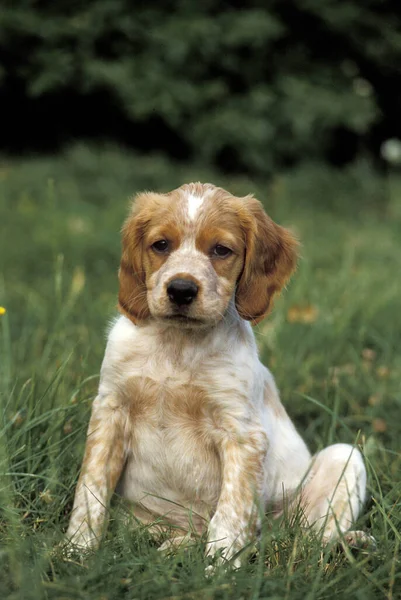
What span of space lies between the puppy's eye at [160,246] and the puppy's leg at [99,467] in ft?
2.08

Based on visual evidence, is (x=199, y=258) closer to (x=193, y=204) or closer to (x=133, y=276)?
(x=193, y=204)

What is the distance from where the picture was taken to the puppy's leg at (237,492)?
10.5 feet

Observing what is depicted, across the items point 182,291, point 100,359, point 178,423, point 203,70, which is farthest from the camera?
point 203,70

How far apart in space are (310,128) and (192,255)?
9.84 m

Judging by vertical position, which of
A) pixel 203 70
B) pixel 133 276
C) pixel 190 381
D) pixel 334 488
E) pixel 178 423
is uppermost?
pixel 203 70

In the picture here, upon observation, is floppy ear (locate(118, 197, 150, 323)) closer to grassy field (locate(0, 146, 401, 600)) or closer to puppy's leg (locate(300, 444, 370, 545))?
grassy field (locate(0, 146, 401, 600))

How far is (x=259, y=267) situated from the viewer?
3.56m

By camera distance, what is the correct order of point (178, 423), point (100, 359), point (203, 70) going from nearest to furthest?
1. point (178, 423)
2. point (100, 359)
3. point (203, 70)

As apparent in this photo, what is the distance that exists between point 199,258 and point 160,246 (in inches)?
7.7

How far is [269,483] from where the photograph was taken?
3676 millimetres

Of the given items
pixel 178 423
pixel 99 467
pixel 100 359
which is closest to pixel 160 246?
pixel 178 423

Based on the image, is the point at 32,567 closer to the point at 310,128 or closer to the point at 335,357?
the point at 335,357

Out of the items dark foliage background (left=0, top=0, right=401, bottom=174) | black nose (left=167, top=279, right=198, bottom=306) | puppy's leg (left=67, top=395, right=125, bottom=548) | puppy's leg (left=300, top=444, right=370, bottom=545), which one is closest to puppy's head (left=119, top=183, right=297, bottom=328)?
black nose (left=167, top=279, right=198, bottom=306)

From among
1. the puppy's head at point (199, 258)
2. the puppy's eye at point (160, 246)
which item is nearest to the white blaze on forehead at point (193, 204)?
the puppy's head at point (199, 258)
